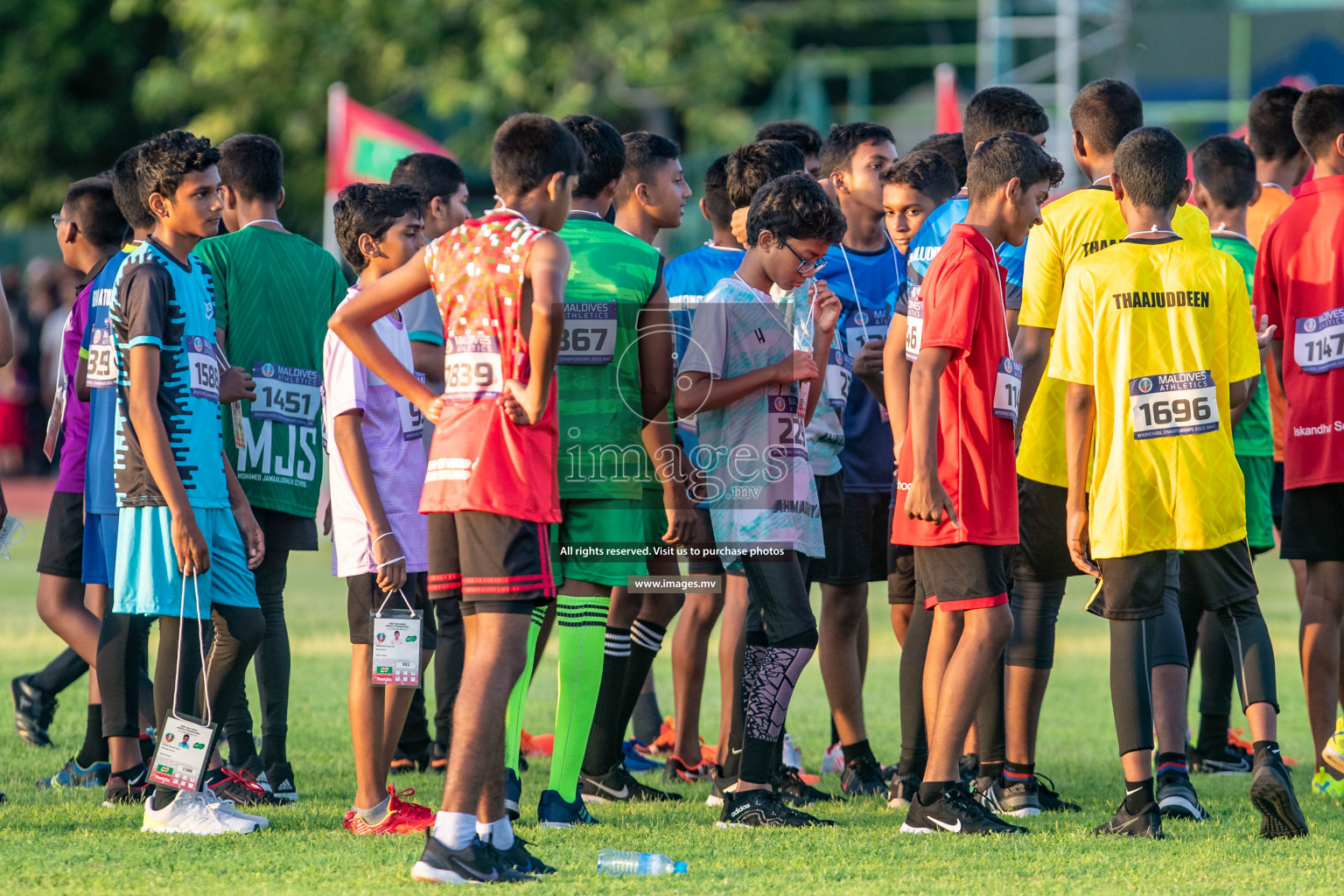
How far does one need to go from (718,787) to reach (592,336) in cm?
176

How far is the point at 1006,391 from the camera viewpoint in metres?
5.44

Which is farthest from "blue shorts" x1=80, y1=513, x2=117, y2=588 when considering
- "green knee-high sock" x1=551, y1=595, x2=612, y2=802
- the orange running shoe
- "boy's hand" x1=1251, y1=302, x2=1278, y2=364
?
"boy's hand" x1=1251, y1=302, x2=1278, y2=364

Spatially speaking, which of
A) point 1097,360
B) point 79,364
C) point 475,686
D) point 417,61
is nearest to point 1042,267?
point 1097,360

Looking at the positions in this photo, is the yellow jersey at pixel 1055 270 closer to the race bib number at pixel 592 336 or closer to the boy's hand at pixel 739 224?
the boy's hand at pixel 739 224

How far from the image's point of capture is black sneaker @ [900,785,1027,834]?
524cm

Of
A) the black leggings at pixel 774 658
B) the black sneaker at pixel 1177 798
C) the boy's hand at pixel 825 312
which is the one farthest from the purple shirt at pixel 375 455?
the black sneaker at pixel 1177 798

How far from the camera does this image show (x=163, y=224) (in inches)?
220

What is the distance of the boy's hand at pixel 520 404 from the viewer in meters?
4.42

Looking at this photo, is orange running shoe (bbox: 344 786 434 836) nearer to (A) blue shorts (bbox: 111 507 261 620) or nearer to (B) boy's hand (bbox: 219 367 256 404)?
(A) blue shorts (bbox: 111 507 261 620)

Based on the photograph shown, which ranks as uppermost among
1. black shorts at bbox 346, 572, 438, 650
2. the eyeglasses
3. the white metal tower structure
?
the white metal tower structure

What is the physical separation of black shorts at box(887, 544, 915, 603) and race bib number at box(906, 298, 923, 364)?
1.16m

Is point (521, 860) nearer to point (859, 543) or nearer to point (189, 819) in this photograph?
point (189, 819)

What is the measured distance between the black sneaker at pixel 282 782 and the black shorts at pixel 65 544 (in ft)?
4.35

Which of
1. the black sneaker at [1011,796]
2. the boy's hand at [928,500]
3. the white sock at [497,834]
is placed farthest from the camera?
the black sneaker at [1011,796]
